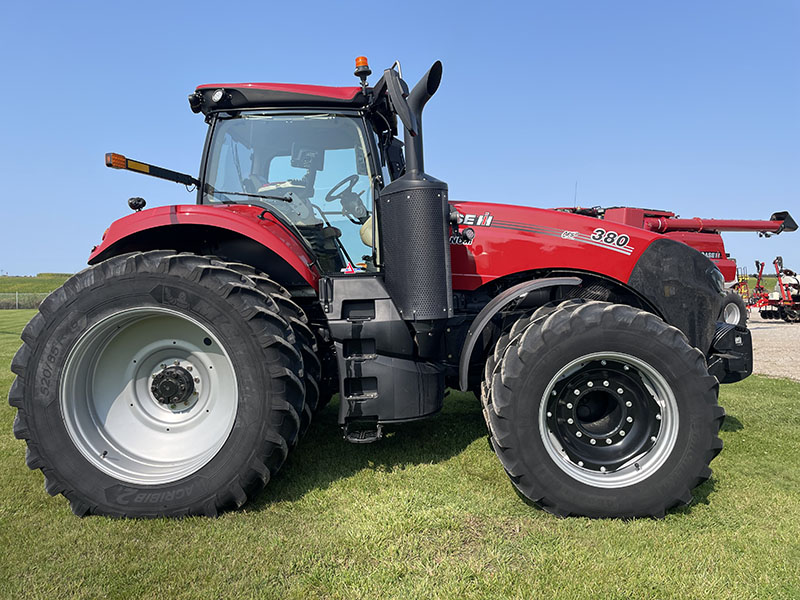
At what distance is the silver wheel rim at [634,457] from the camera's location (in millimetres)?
2666

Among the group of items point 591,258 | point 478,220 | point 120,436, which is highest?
point 478,220

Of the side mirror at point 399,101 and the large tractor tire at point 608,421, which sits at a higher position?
the side mirror at point 399,101

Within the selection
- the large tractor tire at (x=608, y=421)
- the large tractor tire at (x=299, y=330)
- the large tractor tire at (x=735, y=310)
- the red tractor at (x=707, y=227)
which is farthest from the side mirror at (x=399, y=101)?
the large tractor tire at (x=735, y=310)

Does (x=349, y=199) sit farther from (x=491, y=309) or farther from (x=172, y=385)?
(x=172, y=385)

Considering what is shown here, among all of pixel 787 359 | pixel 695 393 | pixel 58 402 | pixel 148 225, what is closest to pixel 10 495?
pixel 58 402

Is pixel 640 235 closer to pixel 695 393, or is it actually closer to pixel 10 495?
pixel 695 393

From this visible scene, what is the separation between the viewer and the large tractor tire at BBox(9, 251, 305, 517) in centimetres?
261

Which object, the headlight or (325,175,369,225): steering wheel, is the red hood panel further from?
(325,175,369,225): steering wheel

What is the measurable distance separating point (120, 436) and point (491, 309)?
2199 millimetres

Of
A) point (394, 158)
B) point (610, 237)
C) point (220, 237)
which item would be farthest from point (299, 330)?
point (610, 237)

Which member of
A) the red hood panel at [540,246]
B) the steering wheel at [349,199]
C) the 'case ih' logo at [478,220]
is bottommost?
the red hood panel at [540,246]

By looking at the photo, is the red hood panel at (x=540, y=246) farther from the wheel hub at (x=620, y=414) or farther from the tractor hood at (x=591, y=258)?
the wheel hub at (x=620, y=414)

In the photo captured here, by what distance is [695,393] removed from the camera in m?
2.66

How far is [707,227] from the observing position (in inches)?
427
